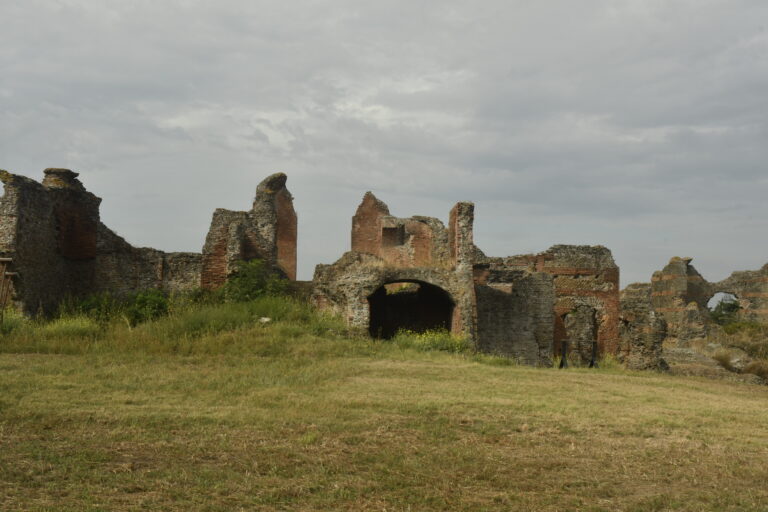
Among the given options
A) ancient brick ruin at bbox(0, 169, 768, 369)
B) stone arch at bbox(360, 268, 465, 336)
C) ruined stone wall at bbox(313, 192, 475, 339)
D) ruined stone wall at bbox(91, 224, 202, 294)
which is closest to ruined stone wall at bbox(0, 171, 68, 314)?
ancient brick ruin at bbox(0, 169, 768, 369)

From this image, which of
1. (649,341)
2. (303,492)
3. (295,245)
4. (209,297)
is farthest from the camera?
(295,245)

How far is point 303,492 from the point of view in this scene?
648cm

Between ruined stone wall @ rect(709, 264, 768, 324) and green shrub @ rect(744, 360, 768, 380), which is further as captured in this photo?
ruined stone wall @ rect(709, 264, 768, 324)

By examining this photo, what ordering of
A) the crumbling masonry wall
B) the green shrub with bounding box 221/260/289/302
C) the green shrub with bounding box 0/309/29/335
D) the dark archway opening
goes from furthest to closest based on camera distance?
the crumbling masonry wall
the dark archway opening
the green shrub with bounding box 221/260/289/302
the green shrub with bounding box 0/309/29/335

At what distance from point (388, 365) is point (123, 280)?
980 cm

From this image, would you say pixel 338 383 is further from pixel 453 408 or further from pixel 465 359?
pixel 465 359

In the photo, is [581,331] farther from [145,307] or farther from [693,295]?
[693,295]

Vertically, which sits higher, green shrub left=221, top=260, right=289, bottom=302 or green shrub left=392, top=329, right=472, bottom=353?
green shrub left=221, top=260, right=289, bottom=302

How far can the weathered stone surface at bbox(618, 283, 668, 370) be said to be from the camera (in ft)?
68.9

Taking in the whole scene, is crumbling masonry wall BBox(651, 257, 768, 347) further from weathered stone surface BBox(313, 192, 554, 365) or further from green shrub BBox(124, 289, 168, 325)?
green shrub BBox(124, 289, 168, 325)

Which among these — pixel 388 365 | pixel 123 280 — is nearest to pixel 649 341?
pixel 388 365

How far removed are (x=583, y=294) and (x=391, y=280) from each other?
6.63 metres

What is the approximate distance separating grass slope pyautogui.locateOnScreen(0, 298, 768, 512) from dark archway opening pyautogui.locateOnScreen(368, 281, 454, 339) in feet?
19.8

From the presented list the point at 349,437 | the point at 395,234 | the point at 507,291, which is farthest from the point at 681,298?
the point at 349,437
